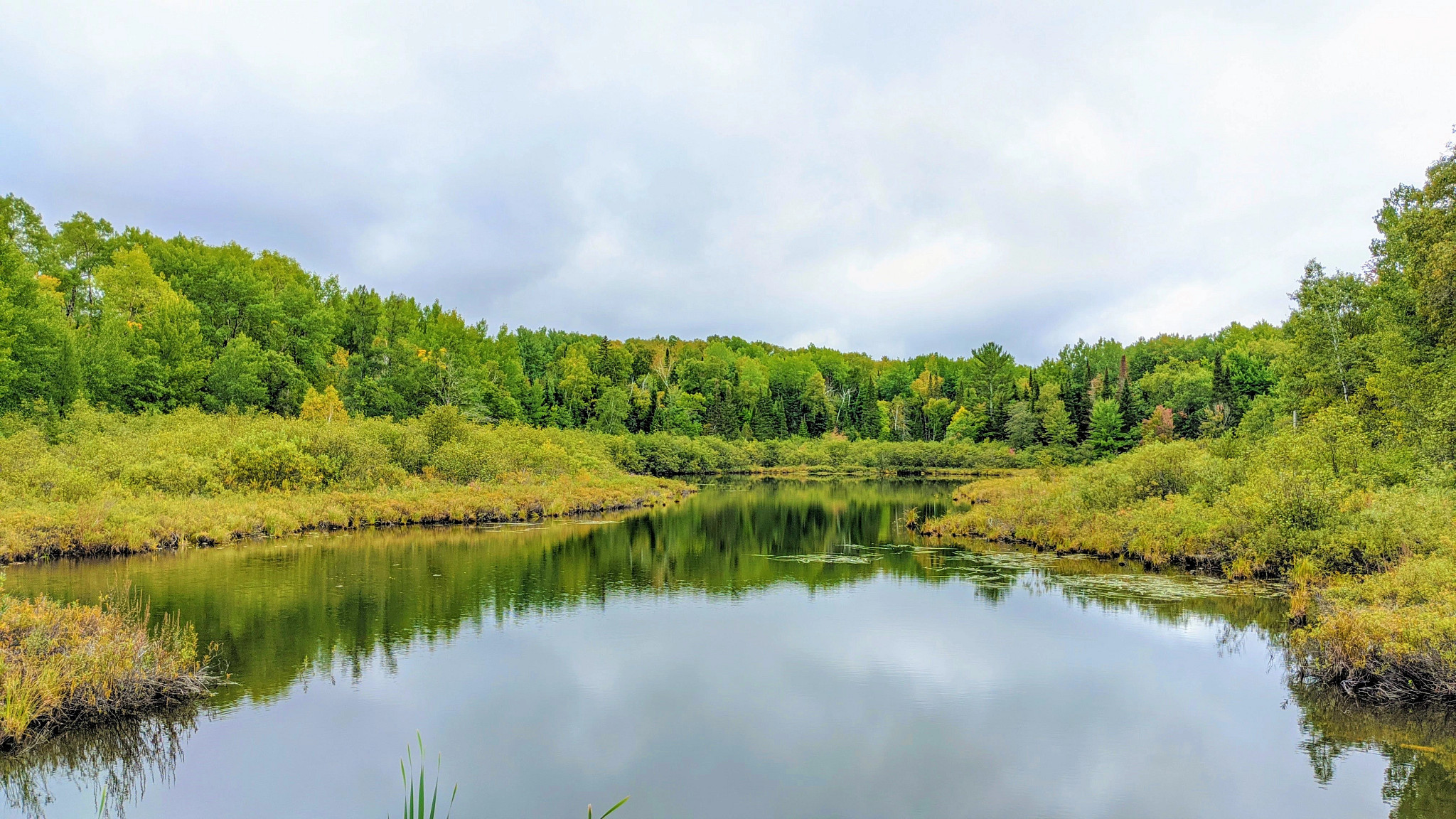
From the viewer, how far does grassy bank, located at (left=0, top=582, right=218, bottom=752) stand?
9.10 meters

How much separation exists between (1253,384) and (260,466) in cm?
8330

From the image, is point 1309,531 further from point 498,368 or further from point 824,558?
point 498,368

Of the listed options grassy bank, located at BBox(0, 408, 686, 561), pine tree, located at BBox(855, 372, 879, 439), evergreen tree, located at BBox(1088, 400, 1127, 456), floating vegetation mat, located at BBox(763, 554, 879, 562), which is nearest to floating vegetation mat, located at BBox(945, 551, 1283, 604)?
floating vegetation mat, located at BBox(763, 554, 879, 562)

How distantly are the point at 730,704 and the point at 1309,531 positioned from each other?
14.0 m

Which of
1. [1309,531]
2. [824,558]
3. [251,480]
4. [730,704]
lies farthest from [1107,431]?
[730,704]

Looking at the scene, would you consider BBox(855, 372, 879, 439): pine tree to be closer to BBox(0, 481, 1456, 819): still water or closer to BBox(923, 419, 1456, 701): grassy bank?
BBox(923, 419, 1456, 701): grassy bank

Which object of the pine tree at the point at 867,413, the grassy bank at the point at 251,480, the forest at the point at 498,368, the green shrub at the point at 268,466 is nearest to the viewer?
the grassy bank at the point at 251,480

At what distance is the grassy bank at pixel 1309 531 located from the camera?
10.9 meters

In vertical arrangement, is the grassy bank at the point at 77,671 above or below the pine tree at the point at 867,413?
below

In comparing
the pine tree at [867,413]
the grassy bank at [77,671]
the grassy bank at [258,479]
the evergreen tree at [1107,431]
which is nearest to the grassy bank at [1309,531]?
the grassy bank at [77,671]

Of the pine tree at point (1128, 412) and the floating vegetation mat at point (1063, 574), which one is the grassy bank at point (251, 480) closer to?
the floating vegetation mat at point (1063, 574)

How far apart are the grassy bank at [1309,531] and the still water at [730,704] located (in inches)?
31.2

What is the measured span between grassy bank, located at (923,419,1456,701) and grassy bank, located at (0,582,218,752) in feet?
53.6

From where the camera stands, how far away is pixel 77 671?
9797 millimetres
